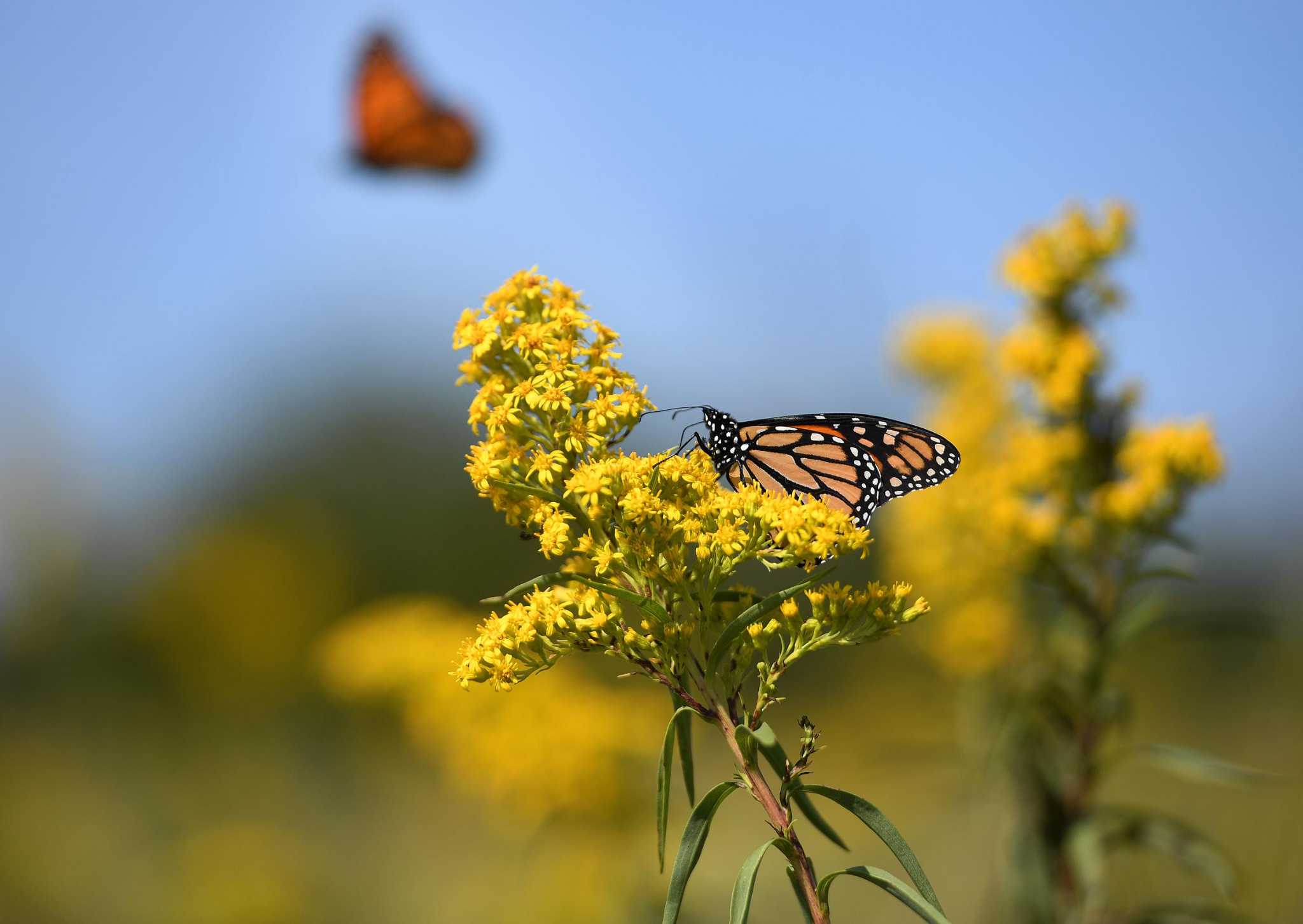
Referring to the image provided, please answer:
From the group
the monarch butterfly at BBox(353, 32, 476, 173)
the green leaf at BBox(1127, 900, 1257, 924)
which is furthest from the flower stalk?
the monarch butterfly at BBox(353, 32, 476, 173)

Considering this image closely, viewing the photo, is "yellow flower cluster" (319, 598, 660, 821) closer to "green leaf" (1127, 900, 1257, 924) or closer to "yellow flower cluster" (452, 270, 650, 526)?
"green leaf" (1127, 900, 1257, 924)

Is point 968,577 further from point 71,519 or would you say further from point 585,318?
point 71,519

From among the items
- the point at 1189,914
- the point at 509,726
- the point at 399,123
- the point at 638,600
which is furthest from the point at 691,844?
the point at 399,123

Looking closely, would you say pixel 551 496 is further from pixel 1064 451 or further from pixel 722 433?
pixel 1064 451

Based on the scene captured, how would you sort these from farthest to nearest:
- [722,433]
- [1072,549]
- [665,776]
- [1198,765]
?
[1072,549] < [1198,765] < [722,433] < [665,776]

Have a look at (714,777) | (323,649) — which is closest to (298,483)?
(714,777)
